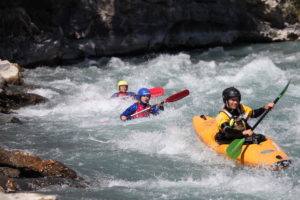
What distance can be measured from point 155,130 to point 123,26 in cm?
798

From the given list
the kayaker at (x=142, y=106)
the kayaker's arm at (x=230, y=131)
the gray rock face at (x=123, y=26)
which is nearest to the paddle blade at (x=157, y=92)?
the kayaker at (x=142, y=106)

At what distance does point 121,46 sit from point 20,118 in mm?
7215

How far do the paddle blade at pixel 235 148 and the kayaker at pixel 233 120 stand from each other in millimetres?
117

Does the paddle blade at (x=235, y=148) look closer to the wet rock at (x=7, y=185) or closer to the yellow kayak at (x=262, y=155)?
the yellow kayak at (x=262, y=155)

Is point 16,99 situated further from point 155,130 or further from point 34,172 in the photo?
point 34,172

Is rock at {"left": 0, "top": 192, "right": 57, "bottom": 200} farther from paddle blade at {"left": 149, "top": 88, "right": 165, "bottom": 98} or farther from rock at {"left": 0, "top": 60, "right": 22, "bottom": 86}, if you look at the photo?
rock at {"left": 0, "top": 60, "right": 22, "bottom": 86}

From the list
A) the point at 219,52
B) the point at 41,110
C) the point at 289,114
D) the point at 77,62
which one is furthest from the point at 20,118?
the point at 219,52

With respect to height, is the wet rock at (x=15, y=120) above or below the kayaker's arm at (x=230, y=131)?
below

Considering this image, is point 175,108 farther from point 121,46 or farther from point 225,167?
point 121,46

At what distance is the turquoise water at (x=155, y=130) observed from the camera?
5.18 meters

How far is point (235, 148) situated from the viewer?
5777mm

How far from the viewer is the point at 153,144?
271 inches

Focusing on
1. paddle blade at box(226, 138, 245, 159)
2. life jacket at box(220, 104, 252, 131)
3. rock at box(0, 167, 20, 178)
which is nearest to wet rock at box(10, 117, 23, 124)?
rock at box(0, 167, 20, 178)

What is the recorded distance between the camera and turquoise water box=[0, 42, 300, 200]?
204 inches
